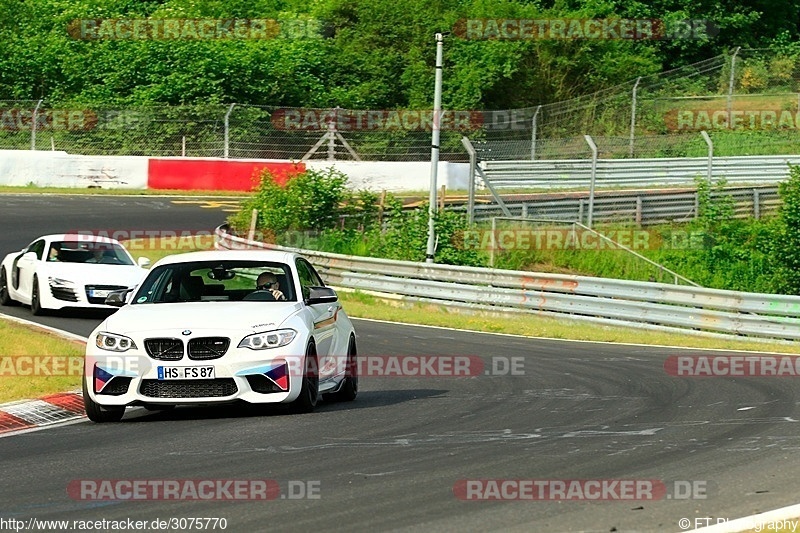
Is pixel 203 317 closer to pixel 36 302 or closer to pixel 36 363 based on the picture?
pixel 36 363

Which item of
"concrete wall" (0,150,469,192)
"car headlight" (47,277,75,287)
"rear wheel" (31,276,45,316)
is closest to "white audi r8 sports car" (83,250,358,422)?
"car headlight" (47,277,75,287)

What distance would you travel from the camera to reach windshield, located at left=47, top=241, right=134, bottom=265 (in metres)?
22.8

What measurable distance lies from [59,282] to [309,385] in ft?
35.3

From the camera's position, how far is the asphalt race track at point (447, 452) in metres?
7.80

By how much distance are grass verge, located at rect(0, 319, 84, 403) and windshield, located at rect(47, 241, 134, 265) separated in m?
4.22

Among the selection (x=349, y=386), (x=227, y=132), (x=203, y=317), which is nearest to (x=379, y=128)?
(x=227, y=132)

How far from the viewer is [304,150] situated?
143 feet

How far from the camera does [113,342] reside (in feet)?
39.1

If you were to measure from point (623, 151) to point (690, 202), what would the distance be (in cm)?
311

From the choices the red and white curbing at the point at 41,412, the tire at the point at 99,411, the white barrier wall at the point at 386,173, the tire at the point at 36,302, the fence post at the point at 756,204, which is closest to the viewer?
the tire at the point at 99,411

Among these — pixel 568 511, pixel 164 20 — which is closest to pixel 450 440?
pixel 568 511

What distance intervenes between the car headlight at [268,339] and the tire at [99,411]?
1.30m

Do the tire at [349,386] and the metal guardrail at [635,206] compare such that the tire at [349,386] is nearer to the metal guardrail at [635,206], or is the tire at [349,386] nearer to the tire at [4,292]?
the tire at [4,292]

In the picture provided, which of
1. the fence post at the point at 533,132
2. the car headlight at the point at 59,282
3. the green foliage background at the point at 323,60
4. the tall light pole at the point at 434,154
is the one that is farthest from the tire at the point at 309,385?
the green foliage background at the point at 323,60
